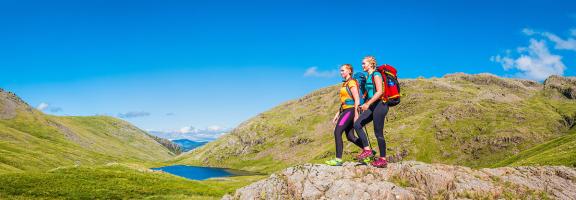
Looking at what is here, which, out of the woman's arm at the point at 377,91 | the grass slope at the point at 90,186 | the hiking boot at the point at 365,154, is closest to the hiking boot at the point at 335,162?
the hiking boot at the point at 365,154

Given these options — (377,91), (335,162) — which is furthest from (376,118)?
(335,162)

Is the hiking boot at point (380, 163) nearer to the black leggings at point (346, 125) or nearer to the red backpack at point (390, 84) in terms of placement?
the black leggings at point (346, 125)

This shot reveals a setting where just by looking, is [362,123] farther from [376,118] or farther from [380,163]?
[380,163]

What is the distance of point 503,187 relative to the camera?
22.3 meters

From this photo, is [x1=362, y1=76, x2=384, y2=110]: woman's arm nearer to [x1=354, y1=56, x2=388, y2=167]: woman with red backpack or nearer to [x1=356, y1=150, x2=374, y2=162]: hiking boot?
[x1=354, y1=56, x2=388, y2=167]: woman with red backpack

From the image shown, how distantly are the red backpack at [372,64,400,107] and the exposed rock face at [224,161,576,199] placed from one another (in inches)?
Answer: 186

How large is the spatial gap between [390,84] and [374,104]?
1.37 m

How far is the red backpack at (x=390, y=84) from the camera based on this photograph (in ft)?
69.1

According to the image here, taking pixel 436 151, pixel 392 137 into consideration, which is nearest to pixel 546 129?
pixel 436 151

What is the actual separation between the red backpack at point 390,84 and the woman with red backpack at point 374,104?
0.79ft

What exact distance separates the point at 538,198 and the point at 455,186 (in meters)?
4.78

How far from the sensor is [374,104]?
21.3 metres

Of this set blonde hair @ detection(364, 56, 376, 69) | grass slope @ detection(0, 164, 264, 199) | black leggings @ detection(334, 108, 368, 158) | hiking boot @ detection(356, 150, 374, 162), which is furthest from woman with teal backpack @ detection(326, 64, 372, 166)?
grass slope @ detection(0, 164, 264, 199)

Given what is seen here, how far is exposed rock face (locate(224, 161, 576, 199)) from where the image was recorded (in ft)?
71.5
